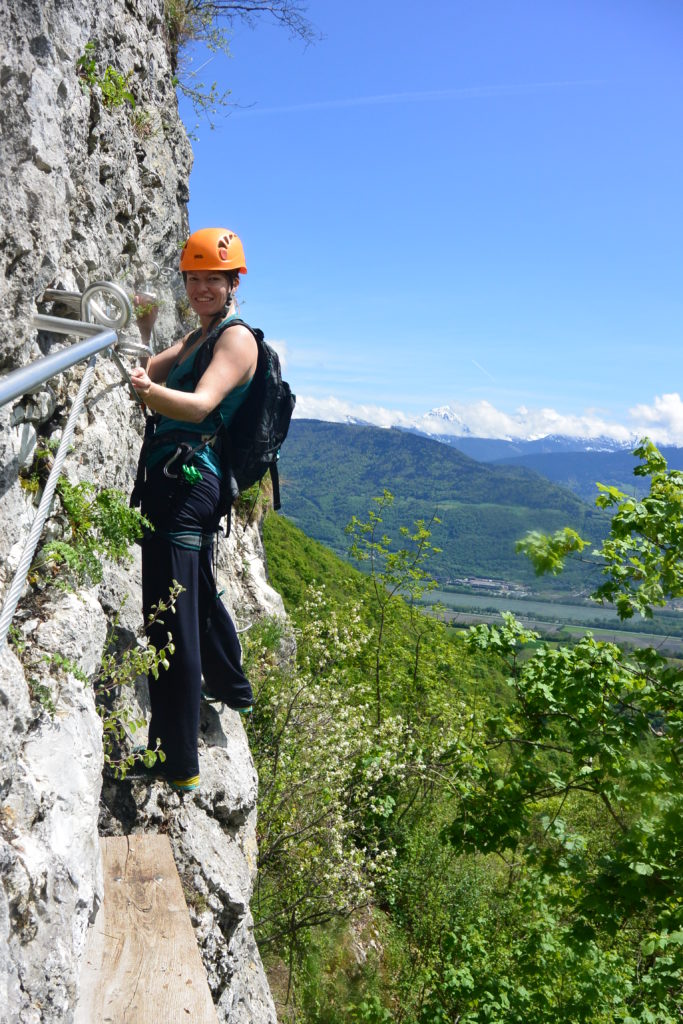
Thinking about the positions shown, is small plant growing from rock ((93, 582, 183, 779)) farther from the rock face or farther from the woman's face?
the woman's face

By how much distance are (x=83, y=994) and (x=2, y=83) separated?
3477 millimetres

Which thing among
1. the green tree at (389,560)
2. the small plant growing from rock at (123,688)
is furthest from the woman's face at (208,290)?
the green tree at (389,560)

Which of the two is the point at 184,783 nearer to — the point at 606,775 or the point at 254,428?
the point at 254,428

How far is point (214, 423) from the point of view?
409 centimetres

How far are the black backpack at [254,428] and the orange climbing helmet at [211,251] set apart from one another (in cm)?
41

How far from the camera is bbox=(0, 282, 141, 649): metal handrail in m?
1.76

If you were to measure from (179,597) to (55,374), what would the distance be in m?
2.23

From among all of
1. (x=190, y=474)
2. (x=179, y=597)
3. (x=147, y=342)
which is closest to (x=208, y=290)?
(x=190, y=474)

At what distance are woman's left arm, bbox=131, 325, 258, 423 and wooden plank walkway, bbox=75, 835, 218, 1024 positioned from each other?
210cm

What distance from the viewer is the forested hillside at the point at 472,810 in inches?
237

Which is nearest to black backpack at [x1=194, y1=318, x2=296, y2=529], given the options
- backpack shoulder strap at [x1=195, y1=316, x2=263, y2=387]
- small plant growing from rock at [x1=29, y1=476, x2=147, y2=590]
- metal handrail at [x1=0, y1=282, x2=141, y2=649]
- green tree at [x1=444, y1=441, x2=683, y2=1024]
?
backpack shoulder strap at [x1=195, y1=316, x2=263, y2=387]

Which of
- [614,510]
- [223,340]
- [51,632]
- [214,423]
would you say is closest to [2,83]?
[223,340]

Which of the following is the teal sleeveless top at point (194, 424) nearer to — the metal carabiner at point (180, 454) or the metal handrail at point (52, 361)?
the metal carabiner at point (180, 454)

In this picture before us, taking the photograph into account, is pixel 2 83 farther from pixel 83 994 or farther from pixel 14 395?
pixel 83 994
